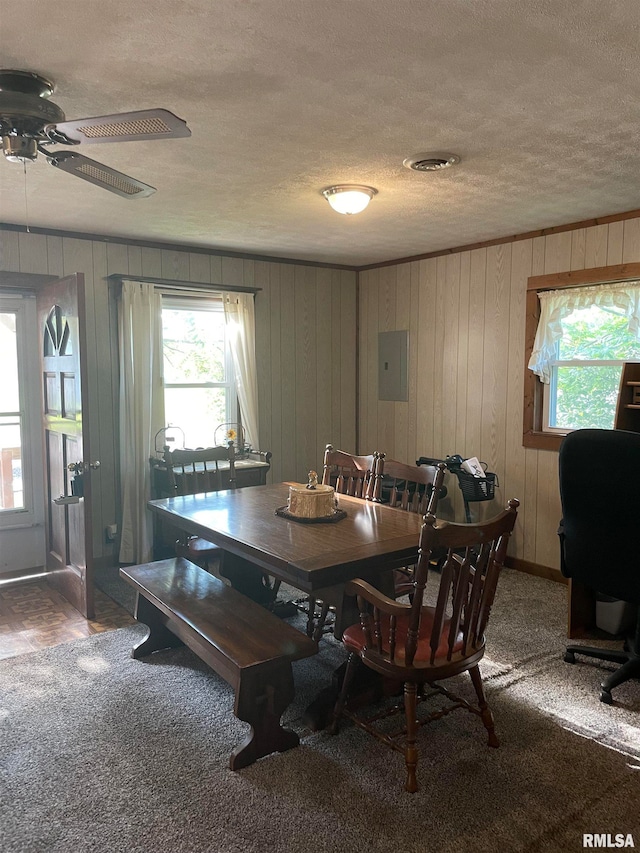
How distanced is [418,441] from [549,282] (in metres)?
1.70

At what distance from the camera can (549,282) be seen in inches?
165

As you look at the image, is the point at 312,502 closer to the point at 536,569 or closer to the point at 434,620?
the point at 434,620

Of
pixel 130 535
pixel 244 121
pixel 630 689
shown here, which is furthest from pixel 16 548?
pixel 630 689

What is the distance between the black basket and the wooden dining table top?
1250 mm

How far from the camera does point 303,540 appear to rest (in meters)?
2.58

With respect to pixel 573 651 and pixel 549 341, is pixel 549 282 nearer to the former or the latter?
pixel 549 341

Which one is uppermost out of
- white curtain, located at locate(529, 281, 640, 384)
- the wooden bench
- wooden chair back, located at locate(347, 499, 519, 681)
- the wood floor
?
white curtain, located at locate(529, 281, 640, 384)

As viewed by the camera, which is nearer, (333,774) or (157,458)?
(333,774)

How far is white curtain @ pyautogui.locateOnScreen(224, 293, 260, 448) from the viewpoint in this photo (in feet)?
16.2

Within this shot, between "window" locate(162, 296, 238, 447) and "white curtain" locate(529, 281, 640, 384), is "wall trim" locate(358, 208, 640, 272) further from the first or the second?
"window" locate(162, 296, 238, 447)

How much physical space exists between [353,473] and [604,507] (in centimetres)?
142

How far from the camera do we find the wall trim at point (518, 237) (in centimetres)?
380

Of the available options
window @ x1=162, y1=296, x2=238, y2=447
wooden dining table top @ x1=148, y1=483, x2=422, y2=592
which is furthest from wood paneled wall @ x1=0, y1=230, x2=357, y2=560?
wooden dining table top @ x1=148, y1=483, x2=422, y2=592

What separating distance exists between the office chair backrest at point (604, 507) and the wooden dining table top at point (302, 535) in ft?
2.37
